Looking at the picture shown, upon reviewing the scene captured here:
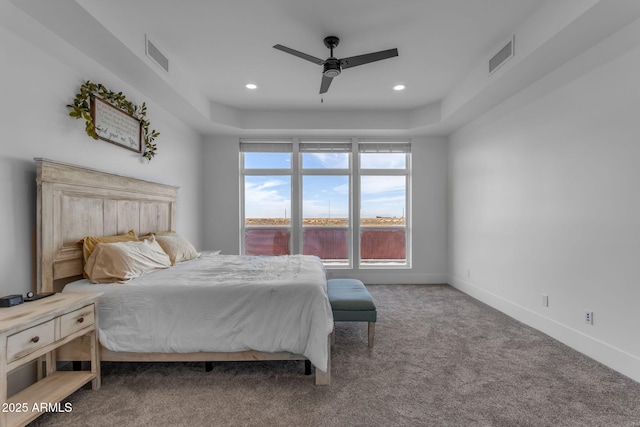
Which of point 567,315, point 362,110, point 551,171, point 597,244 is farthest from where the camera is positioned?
point 362,110

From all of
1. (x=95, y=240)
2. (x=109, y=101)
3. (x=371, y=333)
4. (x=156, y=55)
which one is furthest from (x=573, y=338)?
(x=109, y=101)

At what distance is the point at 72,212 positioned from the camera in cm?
243

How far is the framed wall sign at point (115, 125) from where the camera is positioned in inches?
109

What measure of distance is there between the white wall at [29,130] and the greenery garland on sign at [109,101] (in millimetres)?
59

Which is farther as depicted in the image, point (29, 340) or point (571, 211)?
point (571, 211)

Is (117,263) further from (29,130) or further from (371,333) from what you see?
(371,333)

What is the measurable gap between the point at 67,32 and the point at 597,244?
4562 mm

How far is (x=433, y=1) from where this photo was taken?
7.92 ft

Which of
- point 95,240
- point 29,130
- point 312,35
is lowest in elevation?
point 95,240

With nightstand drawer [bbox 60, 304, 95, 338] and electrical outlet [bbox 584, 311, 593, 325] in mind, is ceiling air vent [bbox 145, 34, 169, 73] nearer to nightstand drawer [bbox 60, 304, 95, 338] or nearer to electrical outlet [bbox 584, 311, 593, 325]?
nightstand drawer [bbox 60, 304, 95, 338]

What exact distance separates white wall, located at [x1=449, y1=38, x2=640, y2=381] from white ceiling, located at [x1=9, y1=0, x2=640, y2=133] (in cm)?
41

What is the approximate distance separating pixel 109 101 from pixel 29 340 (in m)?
2.26

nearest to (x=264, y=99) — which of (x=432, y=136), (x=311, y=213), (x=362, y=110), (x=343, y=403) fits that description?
(x=362, y=110)

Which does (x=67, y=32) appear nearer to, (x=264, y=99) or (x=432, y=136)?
(x=264, y=99)
